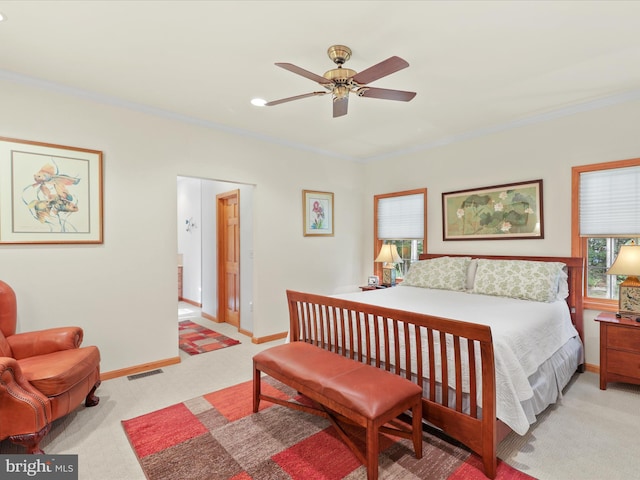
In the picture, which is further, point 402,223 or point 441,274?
point 402,223

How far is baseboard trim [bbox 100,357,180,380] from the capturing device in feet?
10.5

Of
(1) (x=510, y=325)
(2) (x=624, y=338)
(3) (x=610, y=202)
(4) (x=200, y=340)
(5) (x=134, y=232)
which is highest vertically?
(3) (x=610, y=202)

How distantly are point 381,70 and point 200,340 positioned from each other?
156 inches

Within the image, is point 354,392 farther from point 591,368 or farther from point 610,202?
point 610,202

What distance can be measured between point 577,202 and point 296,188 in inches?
129

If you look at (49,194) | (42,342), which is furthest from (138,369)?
(49,194)

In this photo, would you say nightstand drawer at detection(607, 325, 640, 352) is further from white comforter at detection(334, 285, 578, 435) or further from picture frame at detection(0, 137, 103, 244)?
picture frame at detection(0, 137, 103, 244)

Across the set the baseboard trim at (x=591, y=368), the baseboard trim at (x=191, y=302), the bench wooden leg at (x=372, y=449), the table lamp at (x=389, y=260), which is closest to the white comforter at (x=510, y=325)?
the baseboard trim at (x=591, y=368)

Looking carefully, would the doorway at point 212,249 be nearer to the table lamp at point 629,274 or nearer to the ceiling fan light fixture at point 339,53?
the ceiling fan light fixture at point 339,53

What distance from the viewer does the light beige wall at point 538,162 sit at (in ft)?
10.7

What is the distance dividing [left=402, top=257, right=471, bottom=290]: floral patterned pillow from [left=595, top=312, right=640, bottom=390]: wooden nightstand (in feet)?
4.08

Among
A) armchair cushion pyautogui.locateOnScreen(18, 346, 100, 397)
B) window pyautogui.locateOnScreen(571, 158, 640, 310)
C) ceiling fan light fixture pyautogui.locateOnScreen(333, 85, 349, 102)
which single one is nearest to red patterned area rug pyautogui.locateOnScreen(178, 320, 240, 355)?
armchair cushion pyautogui.locateOnScreen(18, 346, 100, 397)

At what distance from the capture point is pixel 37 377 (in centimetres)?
209

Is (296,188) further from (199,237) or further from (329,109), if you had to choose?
(199,237)
